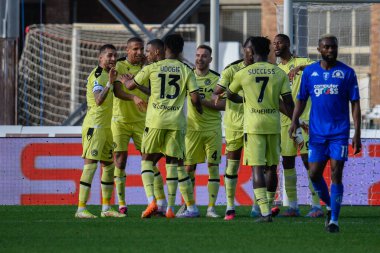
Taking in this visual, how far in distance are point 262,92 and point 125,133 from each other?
2387mm

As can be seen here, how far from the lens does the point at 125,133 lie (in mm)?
16016

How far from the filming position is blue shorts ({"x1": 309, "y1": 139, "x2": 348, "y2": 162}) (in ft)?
43.4

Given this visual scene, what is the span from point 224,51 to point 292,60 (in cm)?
1542

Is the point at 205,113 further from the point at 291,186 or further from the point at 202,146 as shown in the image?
the point at 291,186

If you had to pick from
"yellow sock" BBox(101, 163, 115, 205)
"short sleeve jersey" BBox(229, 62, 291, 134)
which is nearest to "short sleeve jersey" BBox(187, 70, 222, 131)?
"yellow sock" BBox(101, 163, 115, 205)

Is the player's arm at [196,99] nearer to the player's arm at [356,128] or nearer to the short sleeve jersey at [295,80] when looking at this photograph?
the short sleeve jersey at [295,80]

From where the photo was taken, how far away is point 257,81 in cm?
1444

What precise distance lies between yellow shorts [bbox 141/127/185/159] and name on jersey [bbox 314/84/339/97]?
237 centimetres

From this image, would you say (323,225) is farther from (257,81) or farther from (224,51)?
(224,51)

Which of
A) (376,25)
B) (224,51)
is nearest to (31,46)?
(224,51)

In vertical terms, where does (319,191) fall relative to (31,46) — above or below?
below

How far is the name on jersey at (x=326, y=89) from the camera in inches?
524

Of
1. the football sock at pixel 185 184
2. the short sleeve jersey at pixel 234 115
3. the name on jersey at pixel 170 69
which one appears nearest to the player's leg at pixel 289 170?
the short sleeve jersey at pixel 234 115

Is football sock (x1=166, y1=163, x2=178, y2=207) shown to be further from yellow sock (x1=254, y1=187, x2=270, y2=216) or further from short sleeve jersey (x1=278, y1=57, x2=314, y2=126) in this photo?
short sleeve jersey (x1=278, y1=57, x2=314, y2=126)
